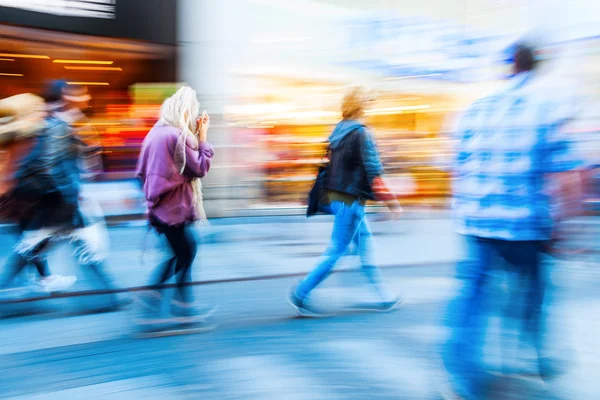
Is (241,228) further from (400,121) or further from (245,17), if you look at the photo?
(400,121)

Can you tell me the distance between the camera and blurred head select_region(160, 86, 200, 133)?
4348 mm

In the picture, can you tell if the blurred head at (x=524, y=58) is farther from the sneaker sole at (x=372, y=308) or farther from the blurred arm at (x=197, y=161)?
the sneaker sole at (x=372, y=308)

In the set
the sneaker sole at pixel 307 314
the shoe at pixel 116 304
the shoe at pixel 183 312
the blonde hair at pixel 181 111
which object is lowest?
the shoe at pixel 116 304

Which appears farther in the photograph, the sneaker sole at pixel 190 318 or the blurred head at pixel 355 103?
the blurred head at pixel 355 103

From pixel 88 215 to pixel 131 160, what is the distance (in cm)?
544

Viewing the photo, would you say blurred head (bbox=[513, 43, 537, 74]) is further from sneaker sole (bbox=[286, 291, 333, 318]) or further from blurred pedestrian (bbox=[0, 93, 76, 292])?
blurred pedestrian (bbox=[0, 93, 76, 292])

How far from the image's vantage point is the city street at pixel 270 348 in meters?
3.49

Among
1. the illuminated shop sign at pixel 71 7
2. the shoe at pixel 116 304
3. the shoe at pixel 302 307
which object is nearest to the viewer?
the shoe at pixel 302 307

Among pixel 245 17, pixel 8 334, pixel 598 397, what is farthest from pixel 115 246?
pixel 598 397

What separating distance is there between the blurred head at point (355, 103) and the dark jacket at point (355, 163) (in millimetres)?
101

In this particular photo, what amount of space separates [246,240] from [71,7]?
4.28m

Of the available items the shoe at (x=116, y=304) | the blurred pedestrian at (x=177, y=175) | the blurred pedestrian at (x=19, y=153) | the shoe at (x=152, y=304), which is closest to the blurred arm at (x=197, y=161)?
the blurred pedestrian at (x=177, y=175)

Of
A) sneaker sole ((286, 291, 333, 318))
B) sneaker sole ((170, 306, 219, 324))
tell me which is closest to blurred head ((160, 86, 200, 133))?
sneaker sole ((170, 306, 219, 324))

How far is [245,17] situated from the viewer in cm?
1078
